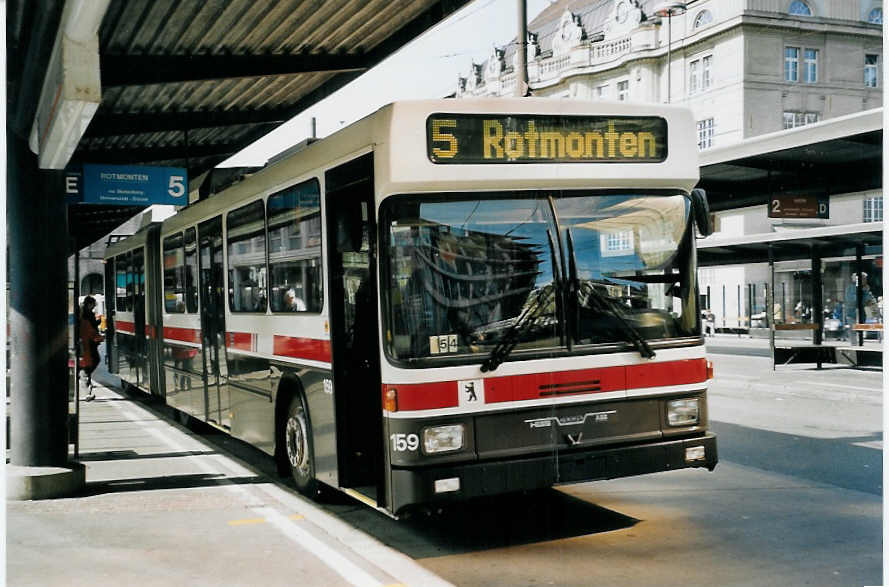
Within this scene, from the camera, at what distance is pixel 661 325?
267 inches

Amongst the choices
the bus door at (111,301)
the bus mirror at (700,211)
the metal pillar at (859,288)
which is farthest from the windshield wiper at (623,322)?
the metal pillar at (859,288)

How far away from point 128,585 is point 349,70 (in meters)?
7.26

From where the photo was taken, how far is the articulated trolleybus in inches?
243

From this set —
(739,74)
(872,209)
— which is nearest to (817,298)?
(872,209)

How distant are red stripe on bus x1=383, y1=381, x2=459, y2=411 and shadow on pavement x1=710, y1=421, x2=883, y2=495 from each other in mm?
4321

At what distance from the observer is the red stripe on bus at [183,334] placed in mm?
11594

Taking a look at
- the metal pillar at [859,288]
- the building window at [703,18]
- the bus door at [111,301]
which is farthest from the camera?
the building window at [703,18]

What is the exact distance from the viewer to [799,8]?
30375mm

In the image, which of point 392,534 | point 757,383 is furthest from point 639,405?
point 757,383

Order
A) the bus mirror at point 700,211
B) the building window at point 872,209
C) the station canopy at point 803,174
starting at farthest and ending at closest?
A: the building window at point 872,209 → the station canopy at point 803,174 → the bus mirror at point 700,211

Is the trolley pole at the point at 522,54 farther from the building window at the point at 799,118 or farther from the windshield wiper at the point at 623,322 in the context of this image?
the building window at the point at 799,118

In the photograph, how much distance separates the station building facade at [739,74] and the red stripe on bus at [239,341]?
527 inches

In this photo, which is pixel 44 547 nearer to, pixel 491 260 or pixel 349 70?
pixel 491 260

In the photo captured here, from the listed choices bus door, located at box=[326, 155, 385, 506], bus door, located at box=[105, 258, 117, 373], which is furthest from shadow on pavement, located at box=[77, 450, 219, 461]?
bus door, located at box=[105, 258, 117, 373]
